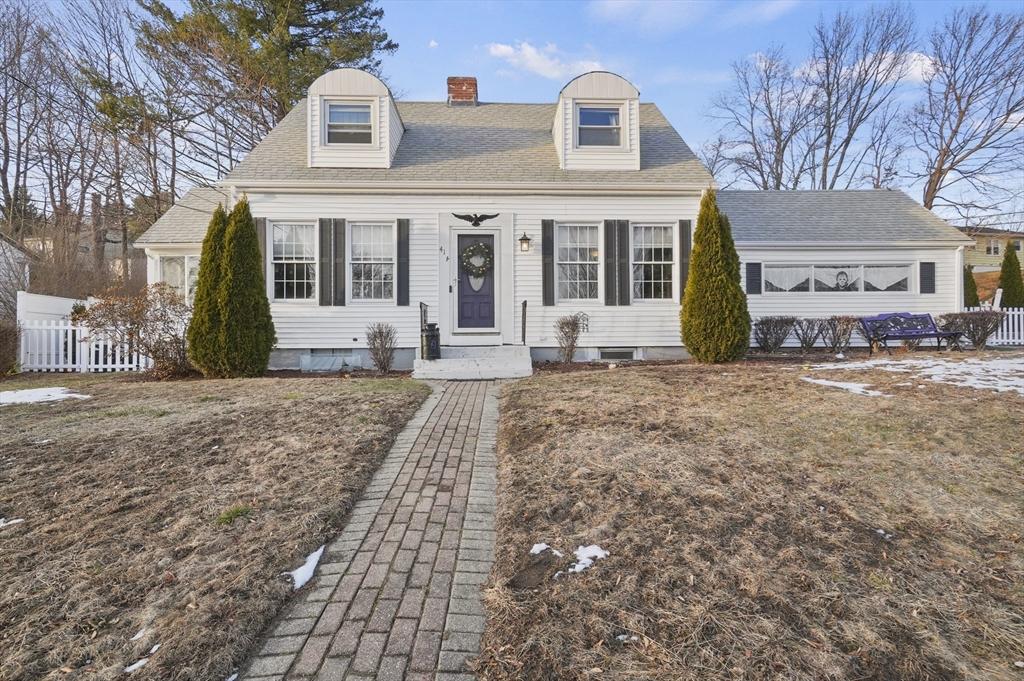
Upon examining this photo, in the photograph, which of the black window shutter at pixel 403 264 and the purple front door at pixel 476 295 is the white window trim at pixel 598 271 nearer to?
the purple front door at pixel 476 295

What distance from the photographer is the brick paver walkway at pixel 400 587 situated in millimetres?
1870

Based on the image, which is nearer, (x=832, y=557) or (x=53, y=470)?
(x=832, y=557)

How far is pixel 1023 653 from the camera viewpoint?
1858mm

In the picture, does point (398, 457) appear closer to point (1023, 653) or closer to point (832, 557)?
point (832, 557)

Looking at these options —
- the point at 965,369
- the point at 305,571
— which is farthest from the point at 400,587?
the point at 965,369

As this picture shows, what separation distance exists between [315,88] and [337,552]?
10264 mm

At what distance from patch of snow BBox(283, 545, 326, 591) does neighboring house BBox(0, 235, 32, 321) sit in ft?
46.9

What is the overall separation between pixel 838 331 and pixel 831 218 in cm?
435

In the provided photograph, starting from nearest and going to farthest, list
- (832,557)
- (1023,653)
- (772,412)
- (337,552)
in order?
(1023,653) → (832,557) → (337,552) → (772,412)

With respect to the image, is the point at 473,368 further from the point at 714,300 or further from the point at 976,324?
the point at 976,324

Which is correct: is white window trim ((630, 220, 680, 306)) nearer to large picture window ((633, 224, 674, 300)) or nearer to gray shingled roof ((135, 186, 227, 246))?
large picture window ((633, 224, 674, 300))

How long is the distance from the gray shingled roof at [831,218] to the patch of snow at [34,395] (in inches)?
549

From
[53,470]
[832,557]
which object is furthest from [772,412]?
[53,470]

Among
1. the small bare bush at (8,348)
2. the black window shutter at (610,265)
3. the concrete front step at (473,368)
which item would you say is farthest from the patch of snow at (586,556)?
the small bare bush at (8,348)
